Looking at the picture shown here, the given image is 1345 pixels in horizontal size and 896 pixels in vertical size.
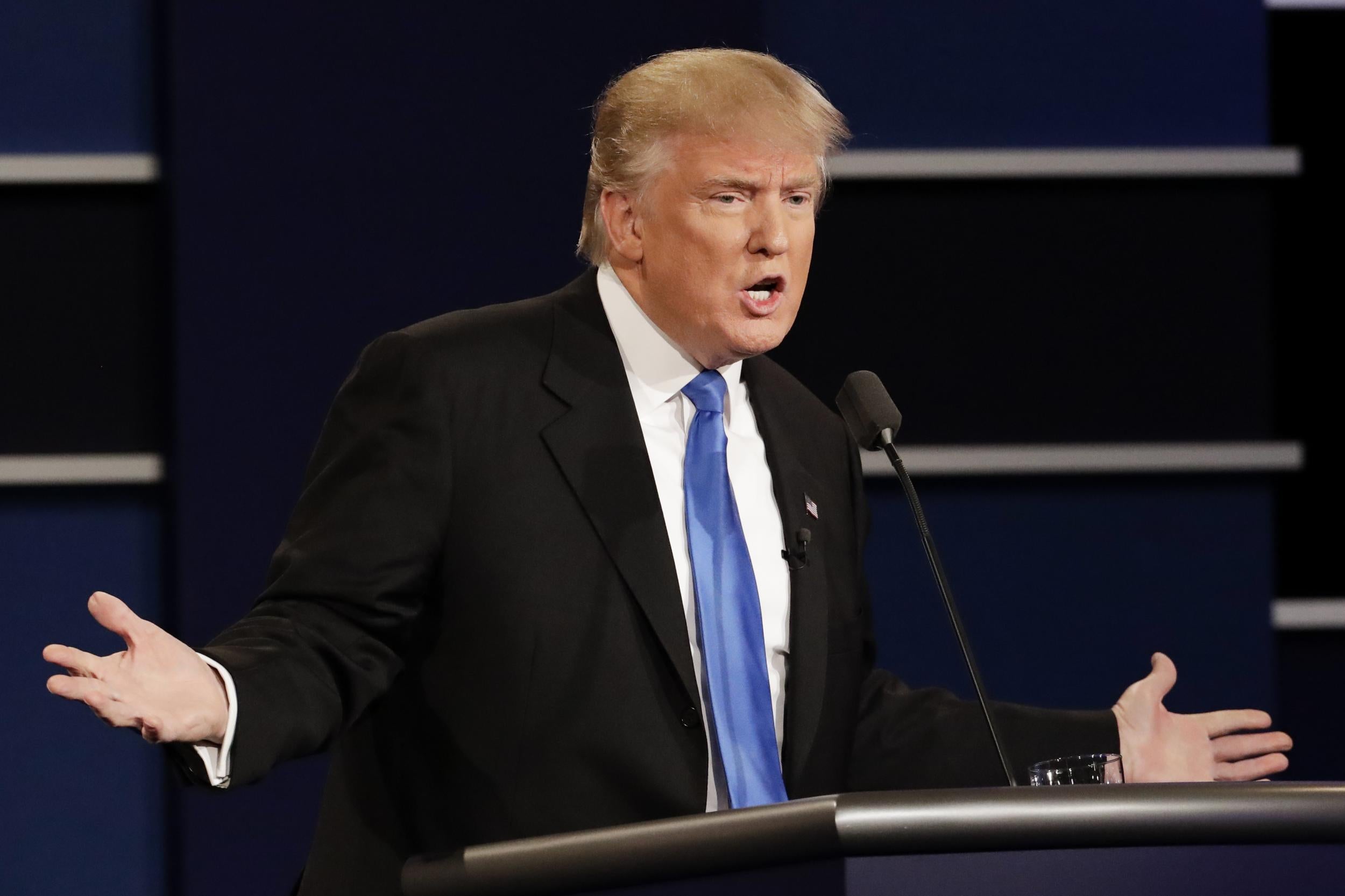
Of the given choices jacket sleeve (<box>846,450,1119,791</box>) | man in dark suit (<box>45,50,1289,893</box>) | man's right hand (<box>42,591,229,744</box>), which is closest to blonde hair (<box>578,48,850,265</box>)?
man in dark suit (<box>45,50,1289,893</box>)

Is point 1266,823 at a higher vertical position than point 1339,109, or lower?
lower

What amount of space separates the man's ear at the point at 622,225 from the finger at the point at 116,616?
78cm

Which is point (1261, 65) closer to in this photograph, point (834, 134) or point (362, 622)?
point (834, 134)

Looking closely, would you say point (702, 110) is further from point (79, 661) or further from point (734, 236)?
point (79, 661)

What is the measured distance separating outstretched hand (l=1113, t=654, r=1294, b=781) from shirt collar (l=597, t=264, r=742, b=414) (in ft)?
2.02

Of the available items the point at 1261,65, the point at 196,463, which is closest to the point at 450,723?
the point at 196,463

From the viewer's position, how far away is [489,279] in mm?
2746

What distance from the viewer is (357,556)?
1680mm

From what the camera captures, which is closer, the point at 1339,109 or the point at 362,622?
the point at 362,622

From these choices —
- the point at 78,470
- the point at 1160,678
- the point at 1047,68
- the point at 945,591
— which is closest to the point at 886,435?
the point at 945,591

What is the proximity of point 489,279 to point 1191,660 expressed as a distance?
139 cm

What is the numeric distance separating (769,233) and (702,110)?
157mm

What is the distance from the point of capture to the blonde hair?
1832mm

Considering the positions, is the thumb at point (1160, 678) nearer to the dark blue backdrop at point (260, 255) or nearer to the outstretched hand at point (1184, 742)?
the outstretched hand at point (1184, 742)
